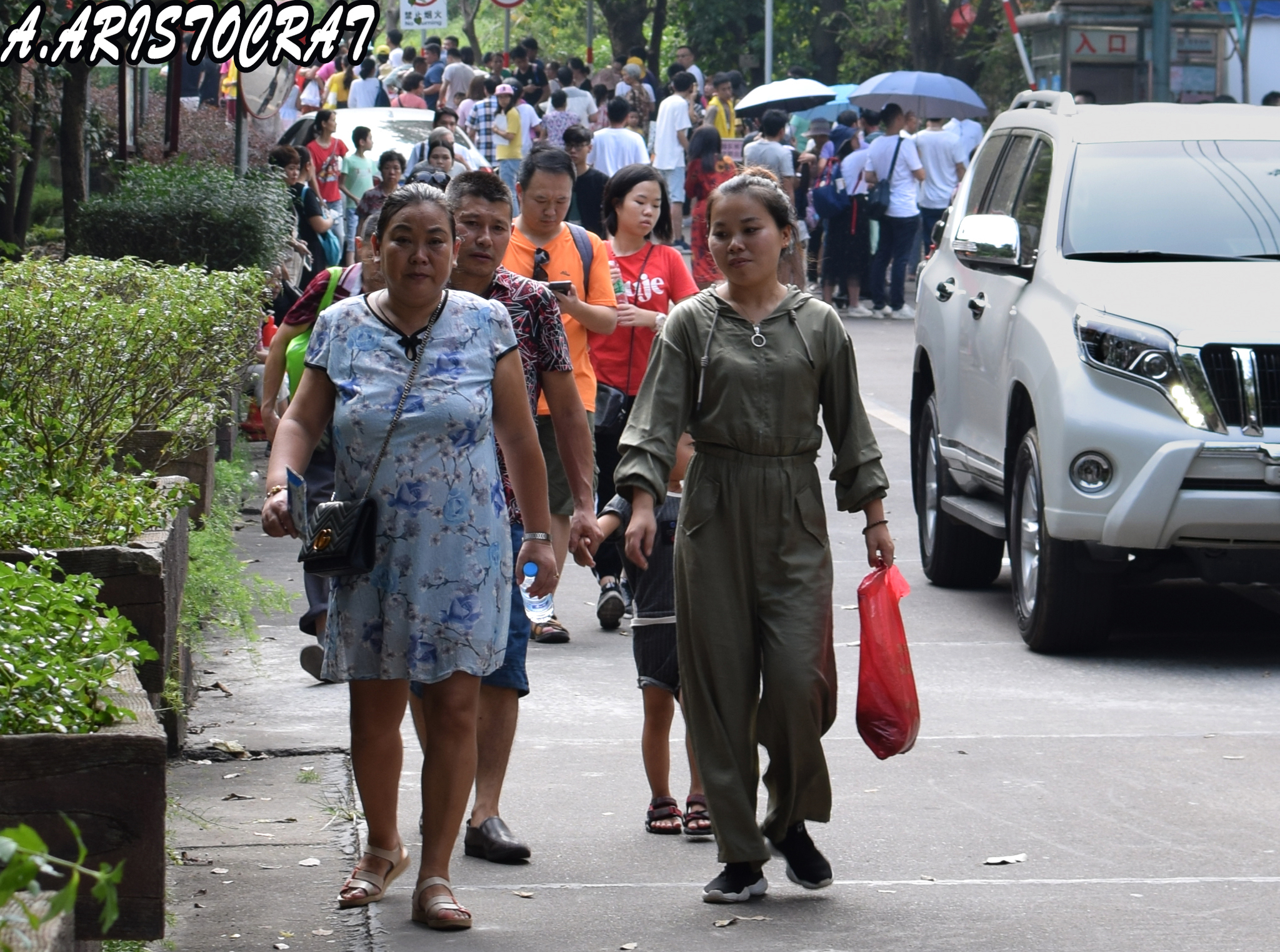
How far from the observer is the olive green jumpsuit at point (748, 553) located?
5141 millimetres

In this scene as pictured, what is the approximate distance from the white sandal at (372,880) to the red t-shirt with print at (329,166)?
50.7 feet

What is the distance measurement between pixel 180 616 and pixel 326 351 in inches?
78.2

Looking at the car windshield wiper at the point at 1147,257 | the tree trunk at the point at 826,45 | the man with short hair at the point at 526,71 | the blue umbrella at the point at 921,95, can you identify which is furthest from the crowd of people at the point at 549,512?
the tree trunk at the point at 826,45

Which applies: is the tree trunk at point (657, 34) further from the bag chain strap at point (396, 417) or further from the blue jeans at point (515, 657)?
the bag chain strap at point (396, 417)

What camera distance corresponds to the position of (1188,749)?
674 centimetres

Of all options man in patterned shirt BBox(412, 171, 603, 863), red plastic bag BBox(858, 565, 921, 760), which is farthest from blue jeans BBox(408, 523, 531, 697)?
red plastic bag BBox(858, 565, 921, 760)

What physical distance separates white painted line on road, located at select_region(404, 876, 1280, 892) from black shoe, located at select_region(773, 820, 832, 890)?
16 cm

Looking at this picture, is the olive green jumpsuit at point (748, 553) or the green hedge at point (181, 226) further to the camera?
the green hedge at point (181, 226)

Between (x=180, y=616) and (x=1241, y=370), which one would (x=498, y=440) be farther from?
(x=1241, y=370)

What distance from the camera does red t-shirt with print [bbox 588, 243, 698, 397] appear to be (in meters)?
8.48

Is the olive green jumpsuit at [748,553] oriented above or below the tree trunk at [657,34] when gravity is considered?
below

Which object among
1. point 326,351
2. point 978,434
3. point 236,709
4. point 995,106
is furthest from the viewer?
point 995,106

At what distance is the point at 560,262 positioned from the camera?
755 cm

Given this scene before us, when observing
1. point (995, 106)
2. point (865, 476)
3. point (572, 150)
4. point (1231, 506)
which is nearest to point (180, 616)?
point (865, 476)
